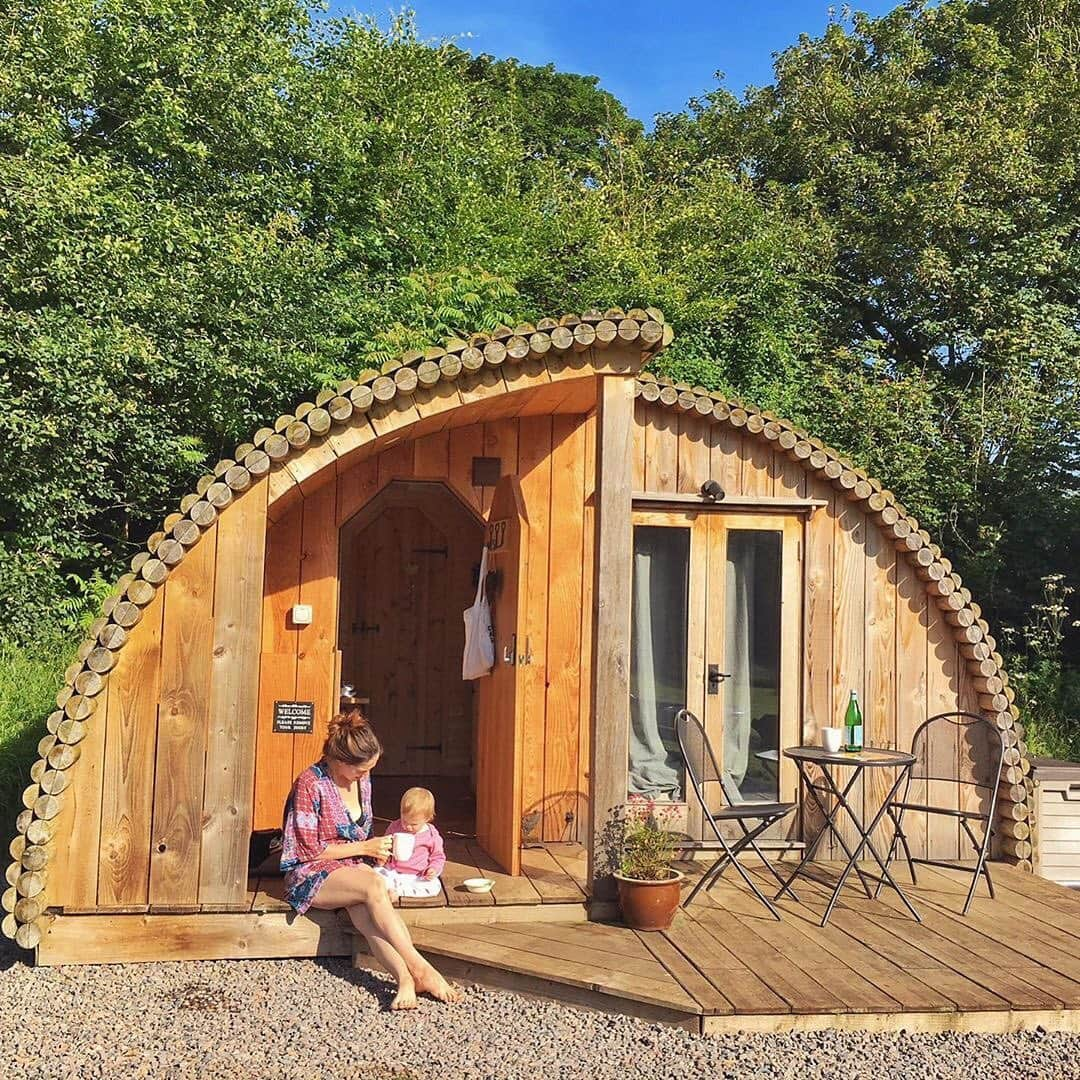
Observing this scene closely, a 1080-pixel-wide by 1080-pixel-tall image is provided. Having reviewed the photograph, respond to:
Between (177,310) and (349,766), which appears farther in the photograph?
(177,310)

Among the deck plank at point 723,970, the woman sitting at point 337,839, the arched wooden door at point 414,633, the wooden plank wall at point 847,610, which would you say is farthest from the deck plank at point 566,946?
the arched wooden door at point 414,633

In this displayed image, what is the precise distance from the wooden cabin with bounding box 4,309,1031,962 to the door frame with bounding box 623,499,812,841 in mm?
19

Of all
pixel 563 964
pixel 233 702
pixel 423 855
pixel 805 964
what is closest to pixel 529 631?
pixel 423 855

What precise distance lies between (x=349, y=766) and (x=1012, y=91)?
14.6 meters

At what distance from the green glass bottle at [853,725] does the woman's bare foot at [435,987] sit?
2932 millimetres

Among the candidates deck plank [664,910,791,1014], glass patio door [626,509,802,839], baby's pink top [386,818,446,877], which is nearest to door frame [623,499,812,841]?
glass patio door [626,509,802,839]

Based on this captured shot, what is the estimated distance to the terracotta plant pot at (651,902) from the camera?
5328 mm

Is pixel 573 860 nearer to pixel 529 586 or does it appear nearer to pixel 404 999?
pixel 529 586

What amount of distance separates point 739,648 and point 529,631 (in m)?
1.45

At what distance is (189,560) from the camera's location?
5.34 m

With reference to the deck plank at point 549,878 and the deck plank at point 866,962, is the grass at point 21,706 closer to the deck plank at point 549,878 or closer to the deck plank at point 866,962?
the deck plank at point 549,878

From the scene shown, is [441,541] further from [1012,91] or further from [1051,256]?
[1012,91]

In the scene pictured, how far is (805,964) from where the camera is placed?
4.88m

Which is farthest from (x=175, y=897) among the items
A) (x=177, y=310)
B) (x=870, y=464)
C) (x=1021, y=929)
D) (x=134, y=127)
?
(x=870, y=464)
